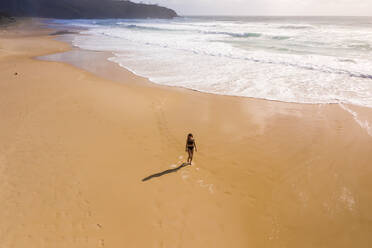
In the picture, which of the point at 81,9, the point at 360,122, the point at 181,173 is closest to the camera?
the point at 181,173

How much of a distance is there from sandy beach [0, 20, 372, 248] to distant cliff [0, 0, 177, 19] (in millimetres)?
93225

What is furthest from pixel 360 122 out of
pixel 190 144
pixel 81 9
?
pixel 81 9

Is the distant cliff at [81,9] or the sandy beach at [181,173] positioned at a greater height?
the distant cliff at [81,9]

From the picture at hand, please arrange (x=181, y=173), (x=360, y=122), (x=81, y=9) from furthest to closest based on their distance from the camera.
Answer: (x=81, y=9), (x=360, y=122), (x=181, y=173)

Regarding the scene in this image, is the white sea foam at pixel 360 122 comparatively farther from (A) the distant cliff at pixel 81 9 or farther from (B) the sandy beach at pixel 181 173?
(A) the distant cliff at pixel 81 9

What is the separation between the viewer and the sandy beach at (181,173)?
4.39m

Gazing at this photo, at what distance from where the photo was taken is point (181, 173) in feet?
19.2

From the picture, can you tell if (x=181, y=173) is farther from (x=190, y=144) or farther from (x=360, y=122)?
(x=360, y=122)

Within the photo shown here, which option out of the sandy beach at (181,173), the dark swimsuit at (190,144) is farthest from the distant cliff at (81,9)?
the dark swimsuit at (190,144)

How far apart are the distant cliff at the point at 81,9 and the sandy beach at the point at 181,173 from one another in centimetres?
9323

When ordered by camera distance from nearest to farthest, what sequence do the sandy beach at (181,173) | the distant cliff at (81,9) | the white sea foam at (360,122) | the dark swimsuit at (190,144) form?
the sandy beach at (181,173), the dark swimsuit at (190,144), the white sea foam at (360,122), the distant cliff at (81,9)

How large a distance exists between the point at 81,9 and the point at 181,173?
407ft

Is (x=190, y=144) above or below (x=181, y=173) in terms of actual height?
above

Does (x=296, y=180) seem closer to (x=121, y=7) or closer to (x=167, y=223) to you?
(x=167, y=223)
